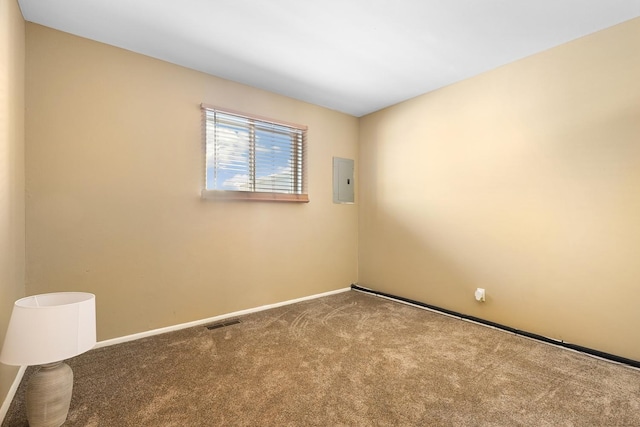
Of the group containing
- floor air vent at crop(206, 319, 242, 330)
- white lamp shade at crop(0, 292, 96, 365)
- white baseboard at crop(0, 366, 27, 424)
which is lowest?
floor air vent at crop(206, 319, 242, 330)

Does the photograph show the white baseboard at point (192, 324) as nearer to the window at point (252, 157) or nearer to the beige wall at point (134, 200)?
the beige wall at point (134, 200)

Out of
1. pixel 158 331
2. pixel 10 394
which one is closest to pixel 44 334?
pixel 10 394

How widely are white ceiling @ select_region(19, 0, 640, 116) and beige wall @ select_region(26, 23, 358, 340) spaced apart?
249 mm

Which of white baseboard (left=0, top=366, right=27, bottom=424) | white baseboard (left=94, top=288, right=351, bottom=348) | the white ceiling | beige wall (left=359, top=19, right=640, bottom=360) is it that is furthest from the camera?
white baseboard (left=94, top=288, right=351, bottom=348)

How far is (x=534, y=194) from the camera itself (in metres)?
2.46

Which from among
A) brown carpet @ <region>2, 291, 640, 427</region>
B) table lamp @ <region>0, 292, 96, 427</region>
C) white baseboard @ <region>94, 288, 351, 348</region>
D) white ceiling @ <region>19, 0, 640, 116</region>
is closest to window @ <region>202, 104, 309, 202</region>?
white ceiling @ <region>19, 0, 640, 116</region>

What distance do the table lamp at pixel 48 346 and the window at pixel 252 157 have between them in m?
1.58

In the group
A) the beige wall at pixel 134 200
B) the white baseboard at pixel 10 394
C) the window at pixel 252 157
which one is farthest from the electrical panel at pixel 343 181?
the white baseboard at pixel 10 394

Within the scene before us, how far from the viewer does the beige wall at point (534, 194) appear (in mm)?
2070

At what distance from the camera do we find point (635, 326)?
2.01 m

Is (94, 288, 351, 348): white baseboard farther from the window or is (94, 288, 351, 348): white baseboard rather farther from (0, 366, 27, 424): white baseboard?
the window

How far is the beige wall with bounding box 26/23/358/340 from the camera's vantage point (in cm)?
212

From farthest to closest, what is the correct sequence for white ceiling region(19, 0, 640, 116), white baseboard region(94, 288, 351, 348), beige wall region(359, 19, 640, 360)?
white baseboard region(94, 288, 351, 348), beige wall region(359, 19, 640, 360), white ceiling region(19, 0, 640, 116)

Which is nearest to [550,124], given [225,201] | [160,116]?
[225,201]
